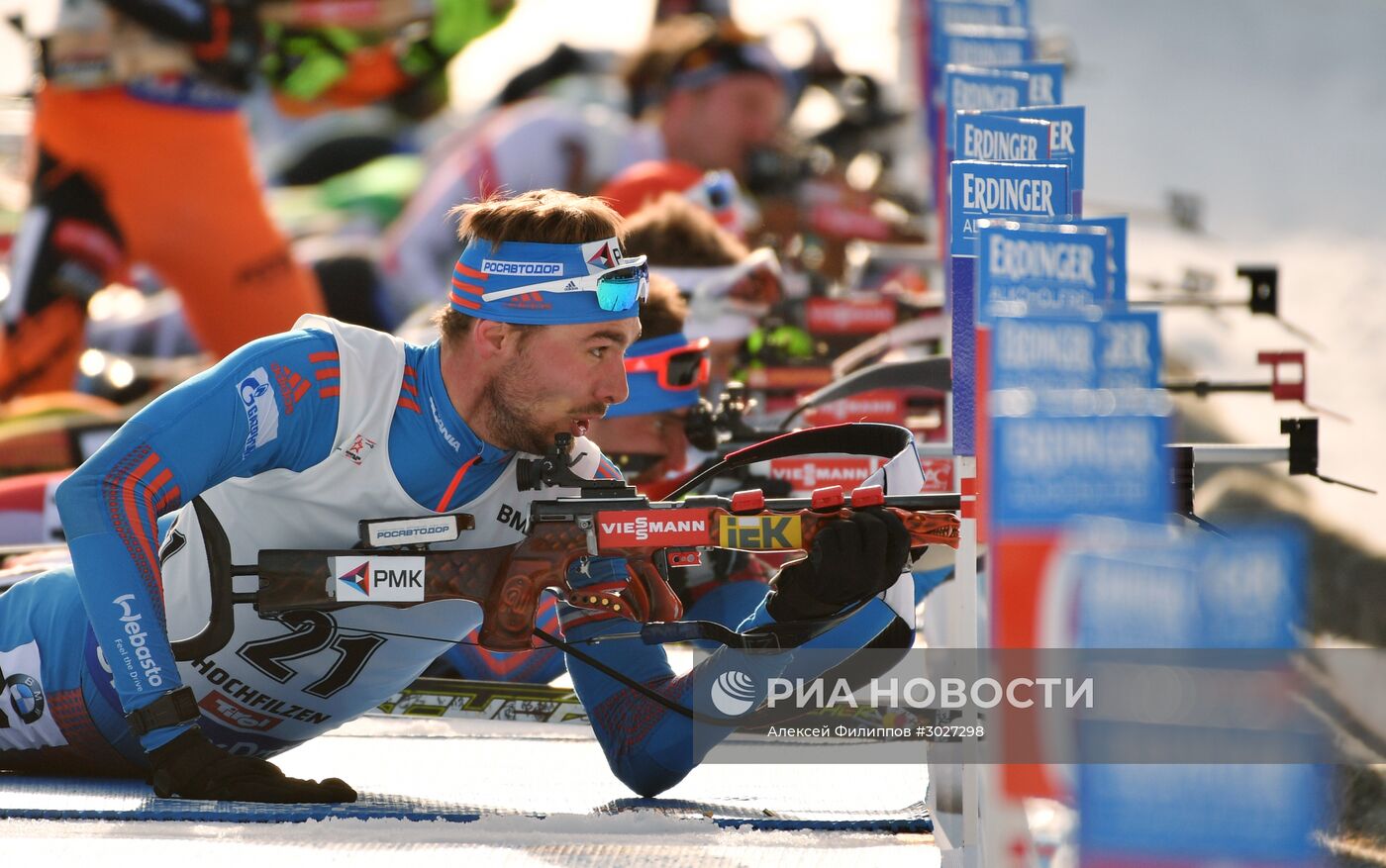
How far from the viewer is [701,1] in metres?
14.3

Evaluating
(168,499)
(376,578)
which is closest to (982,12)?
(376,578)

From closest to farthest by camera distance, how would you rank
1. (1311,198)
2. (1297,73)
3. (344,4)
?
(344,4), (1311,198), (1297,73)

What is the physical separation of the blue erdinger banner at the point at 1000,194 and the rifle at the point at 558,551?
1.20ft

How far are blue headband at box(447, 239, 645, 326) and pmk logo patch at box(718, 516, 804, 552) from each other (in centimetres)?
51

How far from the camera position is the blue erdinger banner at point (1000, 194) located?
2.25 metres

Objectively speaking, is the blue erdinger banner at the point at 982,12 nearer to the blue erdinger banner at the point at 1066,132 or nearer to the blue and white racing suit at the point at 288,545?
the blue erdinger banner at the point at 1066,132

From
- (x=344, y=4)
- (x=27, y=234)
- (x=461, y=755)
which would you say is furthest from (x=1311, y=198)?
(x=461, y=755)

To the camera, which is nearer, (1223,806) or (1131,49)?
(1223,806)

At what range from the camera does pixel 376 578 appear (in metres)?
2.62

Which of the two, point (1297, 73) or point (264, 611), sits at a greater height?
point (1297, 73)

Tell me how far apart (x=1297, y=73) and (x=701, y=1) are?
604 centimetres

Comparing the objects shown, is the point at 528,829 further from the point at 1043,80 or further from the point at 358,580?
the point at 1043,80

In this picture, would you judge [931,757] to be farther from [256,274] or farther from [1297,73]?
[1297,73]

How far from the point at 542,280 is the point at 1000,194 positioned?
770 mm
